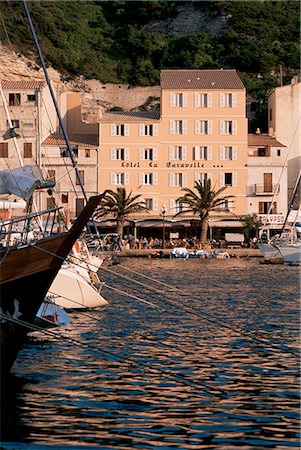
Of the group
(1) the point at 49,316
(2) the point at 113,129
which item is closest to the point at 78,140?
(2) the point at 113,129

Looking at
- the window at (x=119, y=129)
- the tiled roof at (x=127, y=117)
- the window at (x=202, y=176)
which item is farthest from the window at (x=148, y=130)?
the window at (x=202, y=176)

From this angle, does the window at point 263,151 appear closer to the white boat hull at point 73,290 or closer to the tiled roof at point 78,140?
the tiled roof at point 78,140

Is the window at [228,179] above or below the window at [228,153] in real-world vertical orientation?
below

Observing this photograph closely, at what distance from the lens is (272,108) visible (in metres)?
95.7

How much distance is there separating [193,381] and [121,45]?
12236 centimetres

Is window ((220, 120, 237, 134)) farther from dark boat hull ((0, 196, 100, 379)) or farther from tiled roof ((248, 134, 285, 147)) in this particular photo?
dark boat hull ((0, 196, 100, 379))

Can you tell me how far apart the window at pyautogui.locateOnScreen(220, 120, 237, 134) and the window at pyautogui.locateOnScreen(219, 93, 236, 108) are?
137 cm

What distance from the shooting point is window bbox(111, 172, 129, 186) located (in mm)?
85688

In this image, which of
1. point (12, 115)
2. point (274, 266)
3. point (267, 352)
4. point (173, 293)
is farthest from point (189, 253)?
point (267, 352)

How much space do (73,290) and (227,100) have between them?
56.4m

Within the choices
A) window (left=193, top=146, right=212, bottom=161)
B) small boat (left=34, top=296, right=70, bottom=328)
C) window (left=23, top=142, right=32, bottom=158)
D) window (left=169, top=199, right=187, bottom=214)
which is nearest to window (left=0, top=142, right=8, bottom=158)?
window (left=23, top=142, right=32, bottom=158)

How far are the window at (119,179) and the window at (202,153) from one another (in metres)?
6.01

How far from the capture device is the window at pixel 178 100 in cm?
8588

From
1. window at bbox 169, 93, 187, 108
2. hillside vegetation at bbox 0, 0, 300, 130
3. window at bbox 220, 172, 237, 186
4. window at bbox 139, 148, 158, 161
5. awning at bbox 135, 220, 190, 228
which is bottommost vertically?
awning at bbox 135, 220, 190, 228
